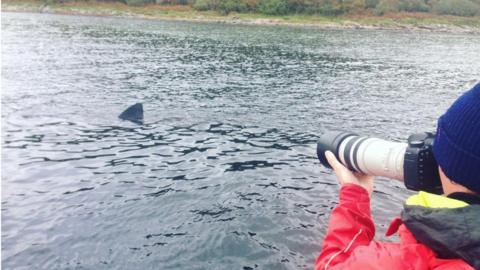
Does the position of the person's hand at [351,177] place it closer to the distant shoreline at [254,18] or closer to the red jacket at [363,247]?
the red jacket at [363,247]

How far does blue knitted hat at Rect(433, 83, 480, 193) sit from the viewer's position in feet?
7.46

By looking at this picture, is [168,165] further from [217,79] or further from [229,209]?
[217,79]

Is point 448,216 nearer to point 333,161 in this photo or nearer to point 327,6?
point 333,161

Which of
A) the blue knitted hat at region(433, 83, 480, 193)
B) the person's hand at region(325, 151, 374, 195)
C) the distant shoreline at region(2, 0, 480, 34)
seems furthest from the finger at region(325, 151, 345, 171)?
the distant shoreline at region(2, 0, 480, 34)

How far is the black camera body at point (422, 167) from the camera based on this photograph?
113 inches

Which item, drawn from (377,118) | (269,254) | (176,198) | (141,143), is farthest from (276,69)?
(269,254)

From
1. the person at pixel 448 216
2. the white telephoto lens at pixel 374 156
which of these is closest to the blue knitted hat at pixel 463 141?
the person at pixel 448 216

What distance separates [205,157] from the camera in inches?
493

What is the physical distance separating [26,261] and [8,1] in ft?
328

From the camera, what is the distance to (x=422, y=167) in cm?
288

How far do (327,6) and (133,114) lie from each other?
287ft

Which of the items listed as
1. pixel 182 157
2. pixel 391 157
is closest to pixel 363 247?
pixel 391 157

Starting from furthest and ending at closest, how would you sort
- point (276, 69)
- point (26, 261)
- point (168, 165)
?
1. point (276, 69)
2. point (168, 165)
3. point (26, 261)

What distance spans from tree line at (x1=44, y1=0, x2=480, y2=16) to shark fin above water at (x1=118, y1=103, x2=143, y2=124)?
8049 cm
